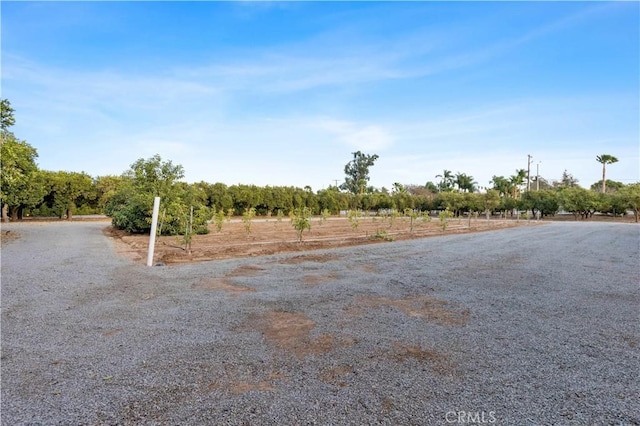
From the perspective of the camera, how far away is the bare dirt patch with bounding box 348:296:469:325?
3.94 meters

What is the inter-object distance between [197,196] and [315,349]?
40.3 ft

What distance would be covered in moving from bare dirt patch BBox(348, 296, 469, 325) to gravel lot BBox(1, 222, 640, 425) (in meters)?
0.03

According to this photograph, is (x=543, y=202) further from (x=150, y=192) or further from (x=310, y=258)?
(x=150, y=192)

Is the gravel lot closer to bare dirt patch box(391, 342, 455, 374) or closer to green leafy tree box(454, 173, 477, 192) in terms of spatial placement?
bare dirt patch box(391, 342, 455, 374)

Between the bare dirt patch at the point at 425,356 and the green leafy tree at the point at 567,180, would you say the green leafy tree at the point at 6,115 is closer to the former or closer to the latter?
the bare dirt patch at the point at 425,356

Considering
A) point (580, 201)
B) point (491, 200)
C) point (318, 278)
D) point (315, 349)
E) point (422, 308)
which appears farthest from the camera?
point (491, 200)

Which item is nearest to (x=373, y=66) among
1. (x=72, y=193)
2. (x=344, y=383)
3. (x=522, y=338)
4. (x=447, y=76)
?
(x=447, y=76)

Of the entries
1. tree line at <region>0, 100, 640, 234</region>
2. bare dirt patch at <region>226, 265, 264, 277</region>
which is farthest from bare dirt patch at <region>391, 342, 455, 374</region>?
tree line at <region>0, 100, 640, 234</region>

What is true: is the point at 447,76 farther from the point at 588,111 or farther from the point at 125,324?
the point at 125,324

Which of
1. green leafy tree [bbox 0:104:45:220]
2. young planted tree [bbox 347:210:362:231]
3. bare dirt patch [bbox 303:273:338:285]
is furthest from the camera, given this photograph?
young planted tree [bbox 347:210:362:231]

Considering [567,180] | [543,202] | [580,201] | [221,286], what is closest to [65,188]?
[221,286]

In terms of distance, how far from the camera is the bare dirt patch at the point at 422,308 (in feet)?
12.9

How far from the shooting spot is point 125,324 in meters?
3.63

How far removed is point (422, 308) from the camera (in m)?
4.35
